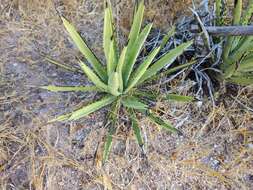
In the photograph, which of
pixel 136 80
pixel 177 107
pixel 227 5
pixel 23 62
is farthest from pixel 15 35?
pixel 227 5

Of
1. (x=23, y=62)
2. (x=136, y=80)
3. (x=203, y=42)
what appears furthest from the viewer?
(x=23, y=62)

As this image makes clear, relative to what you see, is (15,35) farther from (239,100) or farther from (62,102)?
(239,100)

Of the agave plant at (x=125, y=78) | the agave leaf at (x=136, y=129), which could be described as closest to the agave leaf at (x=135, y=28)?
the agave plant at (x=125, y=78)

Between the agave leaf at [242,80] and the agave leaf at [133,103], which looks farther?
the agave leaf at [242,80]

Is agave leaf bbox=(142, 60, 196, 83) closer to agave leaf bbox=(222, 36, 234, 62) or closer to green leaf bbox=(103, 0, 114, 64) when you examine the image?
agave leaf bbox=(222, 36, 234, 62)

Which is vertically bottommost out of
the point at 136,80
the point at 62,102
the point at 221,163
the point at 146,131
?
the point at 221,163

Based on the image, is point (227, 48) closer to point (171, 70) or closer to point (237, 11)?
point (237, 11)

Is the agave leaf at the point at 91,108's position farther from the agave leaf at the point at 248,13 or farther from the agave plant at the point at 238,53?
the agave leaf at the point at 248,13

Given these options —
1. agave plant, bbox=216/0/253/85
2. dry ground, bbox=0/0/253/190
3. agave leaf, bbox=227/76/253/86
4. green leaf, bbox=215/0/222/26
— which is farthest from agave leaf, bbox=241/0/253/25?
dry ground, bbox=0/0/253/190
